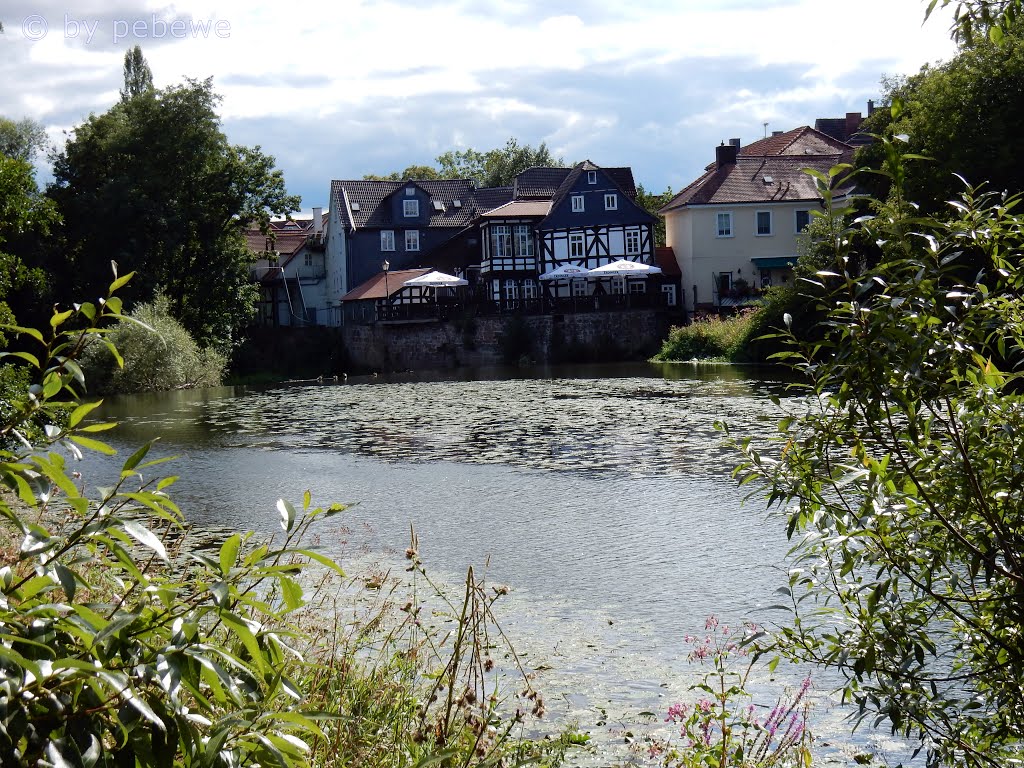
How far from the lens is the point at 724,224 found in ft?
175

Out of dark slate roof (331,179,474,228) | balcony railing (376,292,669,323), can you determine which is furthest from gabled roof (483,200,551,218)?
dark slate roof (331,179,474,228)

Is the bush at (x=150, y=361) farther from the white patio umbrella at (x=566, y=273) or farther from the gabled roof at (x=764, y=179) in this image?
the gabled roof at (x=764, y=179)

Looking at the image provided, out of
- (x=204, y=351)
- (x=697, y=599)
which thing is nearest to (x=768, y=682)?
(x=697, y=599)

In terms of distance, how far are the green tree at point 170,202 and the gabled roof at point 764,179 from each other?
1982 cm

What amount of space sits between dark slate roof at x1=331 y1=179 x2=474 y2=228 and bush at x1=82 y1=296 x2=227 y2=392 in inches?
750

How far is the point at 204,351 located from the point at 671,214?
24424mm

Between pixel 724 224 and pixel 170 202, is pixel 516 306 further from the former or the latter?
pixel 170 202

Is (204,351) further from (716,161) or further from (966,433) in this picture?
(966,433)

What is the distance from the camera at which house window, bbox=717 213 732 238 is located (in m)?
53.4

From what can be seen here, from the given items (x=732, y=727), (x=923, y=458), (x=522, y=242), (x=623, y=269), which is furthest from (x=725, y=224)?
(x=923, y=458)

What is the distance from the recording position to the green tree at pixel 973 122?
30.1 meters

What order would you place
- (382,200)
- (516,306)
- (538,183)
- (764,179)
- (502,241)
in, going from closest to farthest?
(516,306), (764,179), (502,241), (538,183), (382,200)

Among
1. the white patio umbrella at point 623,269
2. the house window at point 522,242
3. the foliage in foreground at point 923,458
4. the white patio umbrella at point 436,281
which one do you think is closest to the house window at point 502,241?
the house window at point 522,242

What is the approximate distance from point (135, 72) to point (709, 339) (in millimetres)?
37738
